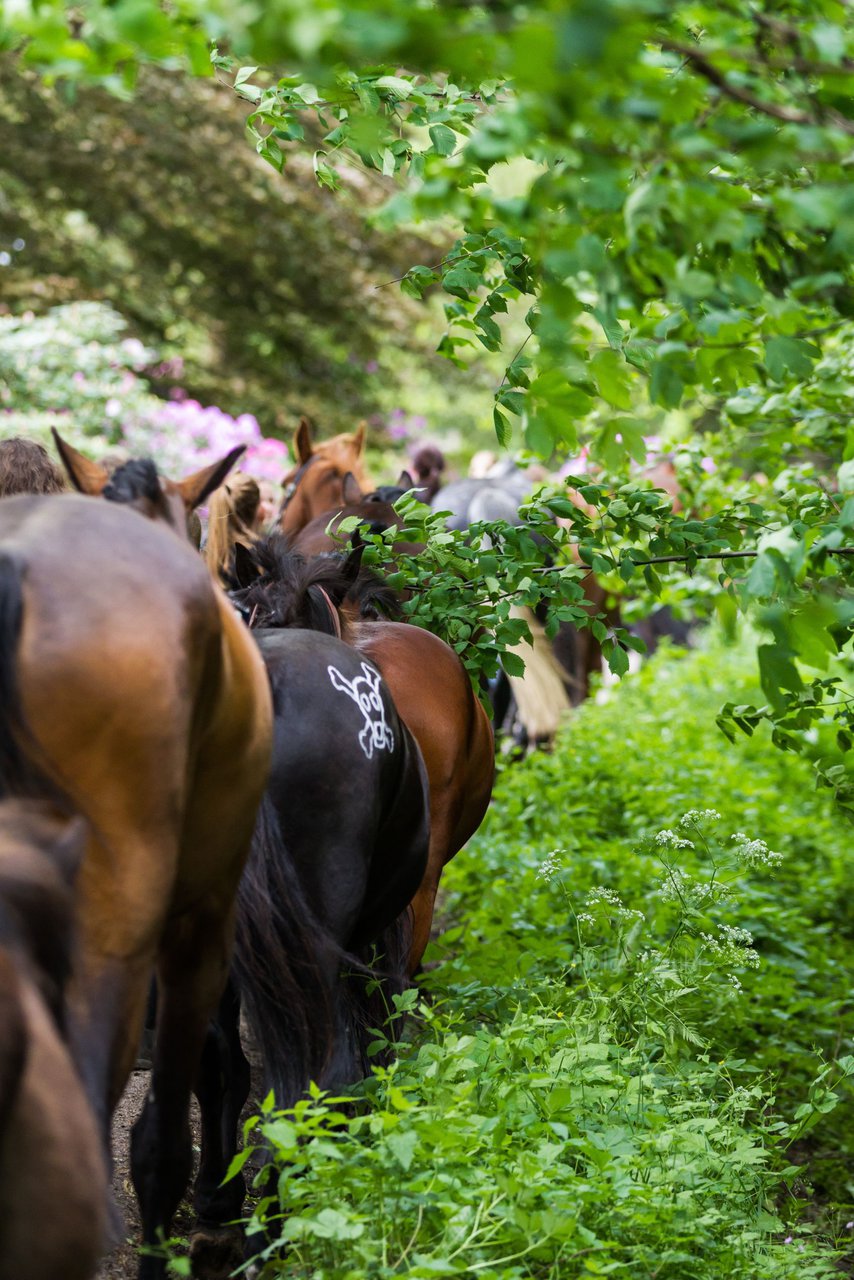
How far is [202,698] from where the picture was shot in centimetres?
258

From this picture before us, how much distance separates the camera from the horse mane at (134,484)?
277 centimetres

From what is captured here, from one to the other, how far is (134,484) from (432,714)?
2080mm

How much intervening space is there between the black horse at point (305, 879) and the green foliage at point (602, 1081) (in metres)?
0.20

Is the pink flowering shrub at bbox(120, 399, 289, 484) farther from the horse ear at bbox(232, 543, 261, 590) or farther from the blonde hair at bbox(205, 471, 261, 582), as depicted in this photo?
the horse ear at bbox(232, 543, 261, 590)

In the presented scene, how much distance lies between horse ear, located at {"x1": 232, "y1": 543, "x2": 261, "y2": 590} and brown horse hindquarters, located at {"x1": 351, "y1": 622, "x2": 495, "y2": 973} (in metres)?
0.40

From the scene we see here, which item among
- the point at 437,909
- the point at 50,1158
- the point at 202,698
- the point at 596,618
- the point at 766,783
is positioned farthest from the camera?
the point at 766,783

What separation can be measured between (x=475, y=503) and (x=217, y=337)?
9.39m

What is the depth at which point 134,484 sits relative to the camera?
2783 mm

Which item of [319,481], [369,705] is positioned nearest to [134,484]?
[369,705]

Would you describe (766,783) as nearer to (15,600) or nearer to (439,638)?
(439,638)

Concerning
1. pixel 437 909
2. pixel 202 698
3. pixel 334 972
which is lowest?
pixel 437 909

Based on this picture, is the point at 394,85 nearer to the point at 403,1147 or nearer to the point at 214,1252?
the point at 403,1147

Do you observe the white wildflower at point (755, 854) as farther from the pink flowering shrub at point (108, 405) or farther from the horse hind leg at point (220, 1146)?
the pink flowering shrub at point (108, 405)

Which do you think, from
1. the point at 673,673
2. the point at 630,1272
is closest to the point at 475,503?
the point at 673,673
